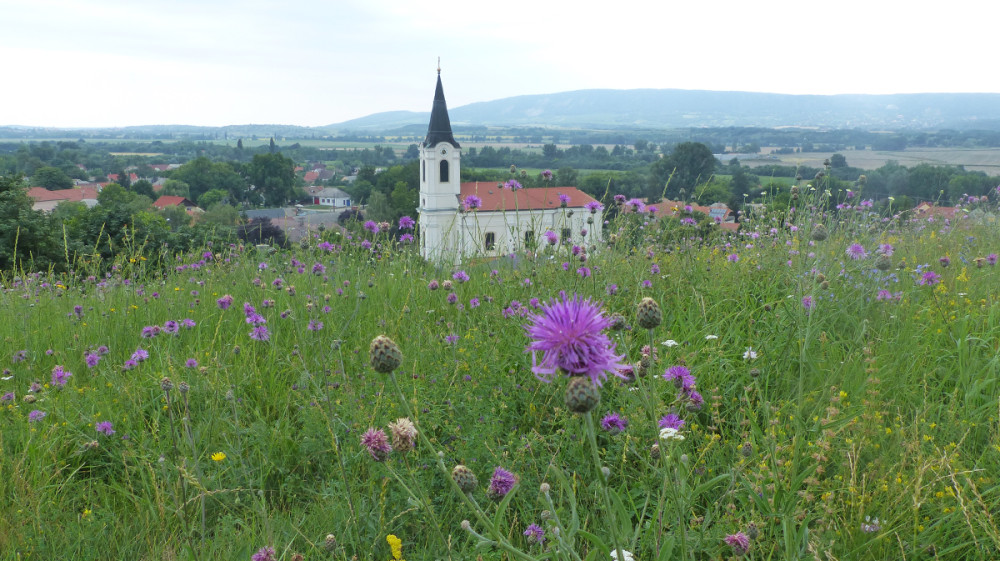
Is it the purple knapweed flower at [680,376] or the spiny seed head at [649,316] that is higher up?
the spiny seed head at [649,316]

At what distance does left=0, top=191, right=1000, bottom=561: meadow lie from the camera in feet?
5.08

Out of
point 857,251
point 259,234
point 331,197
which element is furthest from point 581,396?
point 331,197

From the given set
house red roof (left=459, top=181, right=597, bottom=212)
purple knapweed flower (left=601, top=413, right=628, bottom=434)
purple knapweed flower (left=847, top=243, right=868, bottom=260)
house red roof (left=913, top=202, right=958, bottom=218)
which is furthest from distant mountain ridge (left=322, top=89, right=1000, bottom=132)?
purple knapweed flower (left=601, top=413, right=628, bottom=434)

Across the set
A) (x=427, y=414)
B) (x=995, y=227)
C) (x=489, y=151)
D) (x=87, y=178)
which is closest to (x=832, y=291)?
(x=427, y=414)

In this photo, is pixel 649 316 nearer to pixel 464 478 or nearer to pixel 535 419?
pixel 464 478

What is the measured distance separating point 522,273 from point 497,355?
111 centimetres

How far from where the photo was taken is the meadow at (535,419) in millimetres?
1548

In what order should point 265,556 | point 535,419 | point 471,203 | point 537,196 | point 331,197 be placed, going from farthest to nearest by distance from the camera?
point 331,197
point 537,196
point 471,203
point 535,419
point 265,556

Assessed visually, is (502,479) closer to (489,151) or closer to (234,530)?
(234,530)

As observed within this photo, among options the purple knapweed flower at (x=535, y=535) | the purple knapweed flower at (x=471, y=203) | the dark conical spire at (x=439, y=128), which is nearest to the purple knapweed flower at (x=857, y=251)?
the purple knapweed flower at (x=471, y=203)

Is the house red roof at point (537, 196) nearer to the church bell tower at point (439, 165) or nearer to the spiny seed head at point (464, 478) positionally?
the spiny seed head at point (464, 478)

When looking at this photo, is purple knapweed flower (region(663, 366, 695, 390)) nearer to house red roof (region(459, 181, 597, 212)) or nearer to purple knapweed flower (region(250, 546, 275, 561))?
purple knapweed flower (region(250, 546, 275, 561))

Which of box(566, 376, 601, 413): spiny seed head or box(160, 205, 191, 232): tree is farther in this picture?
box(160, 205, 191, 232): tree

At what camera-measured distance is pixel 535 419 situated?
2.36m
